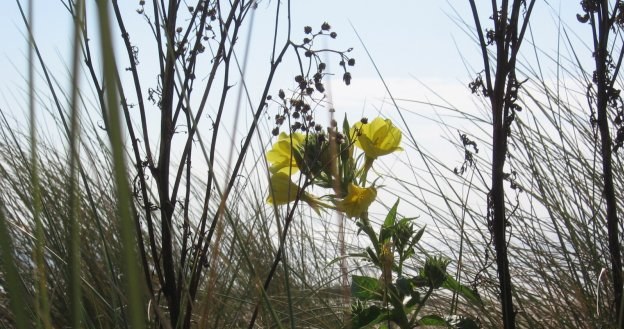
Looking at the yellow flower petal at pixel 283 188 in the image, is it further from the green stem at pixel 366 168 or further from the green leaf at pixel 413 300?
the green leaf at pixel 413 300

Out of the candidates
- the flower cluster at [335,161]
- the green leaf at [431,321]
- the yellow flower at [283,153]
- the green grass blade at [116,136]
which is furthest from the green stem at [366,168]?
the green grass blade at [116,136]

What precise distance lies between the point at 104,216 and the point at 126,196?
1.75 metres

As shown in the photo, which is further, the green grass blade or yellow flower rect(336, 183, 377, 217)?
yellow flower rect(336, 183, 377, 217)

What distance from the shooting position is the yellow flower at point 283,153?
1.30 metres

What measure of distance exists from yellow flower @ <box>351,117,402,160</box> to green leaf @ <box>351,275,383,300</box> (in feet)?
0.67

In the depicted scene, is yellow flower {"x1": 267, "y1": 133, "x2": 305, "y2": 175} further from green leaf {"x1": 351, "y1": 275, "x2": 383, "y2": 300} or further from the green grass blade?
the green grass blade

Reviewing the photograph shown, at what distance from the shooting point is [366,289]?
1252 mm

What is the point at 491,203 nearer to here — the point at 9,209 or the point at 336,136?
the point at 336,136

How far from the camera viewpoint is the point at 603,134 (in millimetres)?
1307

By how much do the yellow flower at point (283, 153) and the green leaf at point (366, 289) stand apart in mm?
211

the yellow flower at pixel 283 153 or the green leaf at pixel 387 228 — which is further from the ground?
the yellow flower at pixel 283 153

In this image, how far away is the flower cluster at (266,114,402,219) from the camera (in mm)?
1175

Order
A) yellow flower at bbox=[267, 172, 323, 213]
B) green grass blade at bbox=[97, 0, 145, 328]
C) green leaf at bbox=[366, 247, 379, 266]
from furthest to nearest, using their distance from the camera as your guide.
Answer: yellow flower at bbox=[267, 172, 323, 213], green leaf at bbox=[366, 247, 379, 266], green grass blade at bbox=[97, 0, 145, 328]

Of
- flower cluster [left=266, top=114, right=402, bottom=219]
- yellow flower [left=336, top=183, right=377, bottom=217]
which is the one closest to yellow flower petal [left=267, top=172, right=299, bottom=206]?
flower cluster [left=266, top=114, right=402, bottom=219]
